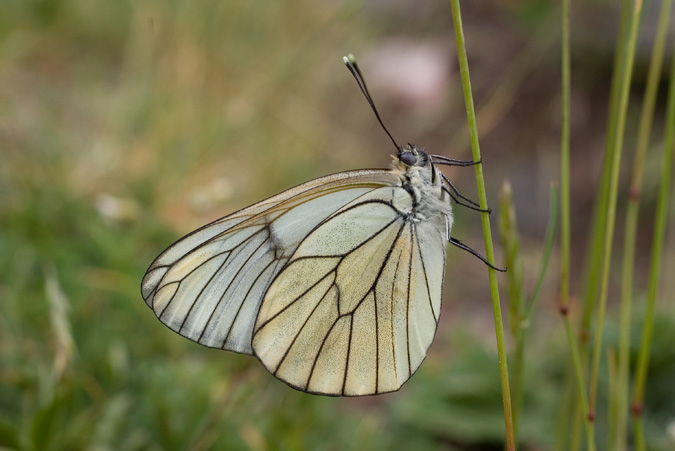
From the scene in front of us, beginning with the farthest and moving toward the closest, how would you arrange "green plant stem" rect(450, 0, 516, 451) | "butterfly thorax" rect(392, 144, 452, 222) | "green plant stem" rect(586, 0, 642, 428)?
"butterfly thorax" rect(392, 144, 452, 222), "green plant stem" rect(586, 0, 642, 428), "green plant stem" rect(450, 0, 516, 451)

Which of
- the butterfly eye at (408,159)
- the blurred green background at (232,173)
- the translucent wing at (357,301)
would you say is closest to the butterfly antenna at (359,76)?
the butterfly eye at (408,159)

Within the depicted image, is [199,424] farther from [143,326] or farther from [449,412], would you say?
[449,412]

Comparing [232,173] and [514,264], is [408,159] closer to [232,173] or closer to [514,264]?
[514,264]

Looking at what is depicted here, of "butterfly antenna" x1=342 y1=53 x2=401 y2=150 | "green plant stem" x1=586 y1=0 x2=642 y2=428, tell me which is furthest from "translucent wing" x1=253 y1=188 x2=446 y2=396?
"green plant stem" x1=586 y1=0 x2=642 y2=428

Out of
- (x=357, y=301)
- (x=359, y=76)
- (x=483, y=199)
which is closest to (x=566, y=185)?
(x=483, y=199)

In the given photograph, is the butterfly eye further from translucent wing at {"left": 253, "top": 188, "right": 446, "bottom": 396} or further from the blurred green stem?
the blurred green stem

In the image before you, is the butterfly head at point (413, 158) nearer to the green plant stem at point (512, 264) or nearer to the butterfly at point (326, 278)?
the butterfly at point (326, 278)

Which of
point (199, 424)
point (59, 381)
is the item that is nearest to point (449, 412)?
point (199, 424)
